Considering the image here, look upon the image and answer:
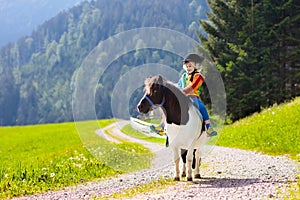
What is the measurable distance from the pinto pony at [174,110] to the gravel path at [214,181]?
0.96m

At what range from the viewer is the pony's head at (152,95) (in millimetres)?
8430

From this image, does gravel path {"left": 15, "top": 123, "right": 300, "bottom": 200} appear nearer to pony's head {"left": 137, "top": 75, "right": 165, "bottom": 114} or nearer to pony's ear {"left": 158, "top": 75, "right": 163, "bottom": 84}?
pony's head {"left": 137, "top": 75, "right": 165, "bottom": 114}

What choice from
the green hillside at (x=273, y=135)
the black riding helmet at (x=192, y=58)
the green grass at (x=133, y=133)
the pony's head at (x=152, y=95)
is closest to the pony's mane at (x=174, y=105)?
the pony's head at (x=152, y=95)

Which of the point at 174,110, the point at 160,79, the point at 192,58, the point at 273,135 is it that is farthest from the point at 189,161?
the point at 273,135

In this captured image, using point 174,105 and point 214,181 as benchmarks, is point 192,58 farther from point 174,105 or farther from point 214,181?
point 214,181

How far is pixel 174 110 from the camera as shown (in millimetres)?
8820

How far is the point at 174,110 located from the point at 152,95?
0.61 m

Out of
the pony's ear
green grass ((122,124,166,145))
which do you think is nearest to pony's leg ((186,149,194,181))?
green grass ((122,124,166,145))

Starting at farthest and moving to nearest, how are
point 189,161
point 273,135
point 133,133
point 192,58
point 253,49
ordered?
point 253,49 → point 273,135 → point 133,133 → point 189,161 → point 192,58

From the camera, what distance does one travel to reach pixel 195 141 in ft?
30.1

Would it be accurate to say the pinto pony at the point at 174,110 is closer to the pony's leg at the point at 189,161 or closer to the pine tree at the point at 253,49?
the pony's leg at the point at 189,161

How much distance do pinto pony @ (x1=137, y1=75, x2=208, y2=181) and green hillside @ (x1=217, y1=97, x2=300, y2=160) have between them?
5128 mm

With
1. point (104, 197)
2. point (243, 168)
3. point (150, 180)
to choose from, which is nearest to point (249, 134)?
point (243, 168)

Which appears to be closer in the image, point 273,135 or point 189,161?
point 189,161
